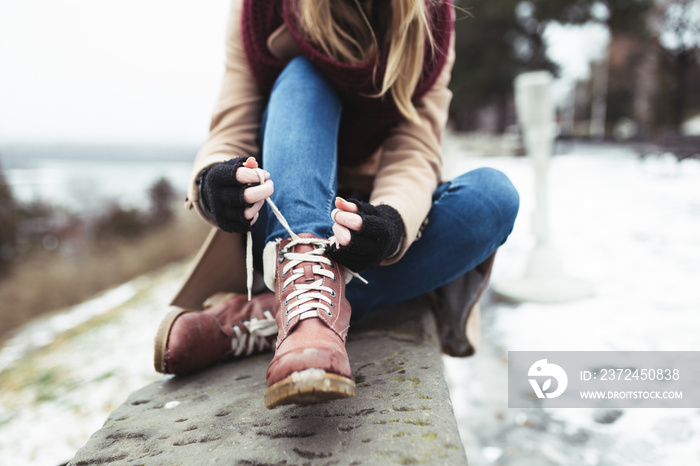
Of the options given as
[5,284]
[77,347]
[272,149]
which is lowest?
[5,284]

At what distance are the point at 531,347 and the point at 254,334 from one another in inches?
54.8

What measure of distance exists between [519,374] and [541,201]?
4.84 ft

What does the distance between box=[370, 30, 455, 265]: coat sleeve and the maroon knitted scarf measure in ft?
0.20

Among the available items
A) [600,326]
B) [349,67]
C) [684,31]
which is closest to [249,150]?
[349,67]

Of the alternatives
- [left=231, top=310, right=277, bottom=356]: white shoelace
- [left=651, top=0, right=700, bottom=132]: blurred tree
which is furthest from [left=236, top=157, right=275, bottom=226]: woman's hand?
[left=651, top=0, right=700, bottom=132]: blurred tree

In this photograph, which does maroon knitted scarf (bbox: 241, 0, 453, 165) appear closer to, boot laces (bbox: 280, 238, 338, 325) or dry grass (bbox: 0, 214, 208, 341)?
boot laces (bbox: 280, 238, 338, 325)

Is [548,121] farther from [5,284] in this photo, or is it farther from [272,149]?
[5,284]

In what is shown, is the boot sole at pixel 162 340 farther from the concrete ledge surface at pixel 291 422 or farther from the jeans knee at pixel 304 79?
the jeans knee at pixel 304 79

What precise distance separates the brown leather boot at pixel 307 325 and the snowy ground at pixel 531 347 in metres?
0.85

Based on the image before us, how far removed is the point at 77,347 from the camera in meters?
2.86

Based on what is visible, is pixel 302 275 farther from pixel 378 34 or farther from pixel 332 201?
pixel 378 34

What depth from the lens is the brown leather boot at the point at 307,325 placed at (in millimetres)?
657

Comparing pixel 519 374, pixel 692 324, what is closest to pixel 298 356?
pixel 519 374

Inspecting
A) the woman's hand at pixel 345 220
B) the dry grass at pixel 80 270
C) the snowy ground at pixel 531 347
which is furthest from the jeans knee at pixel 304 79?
the dry grass at pixel 80 270
